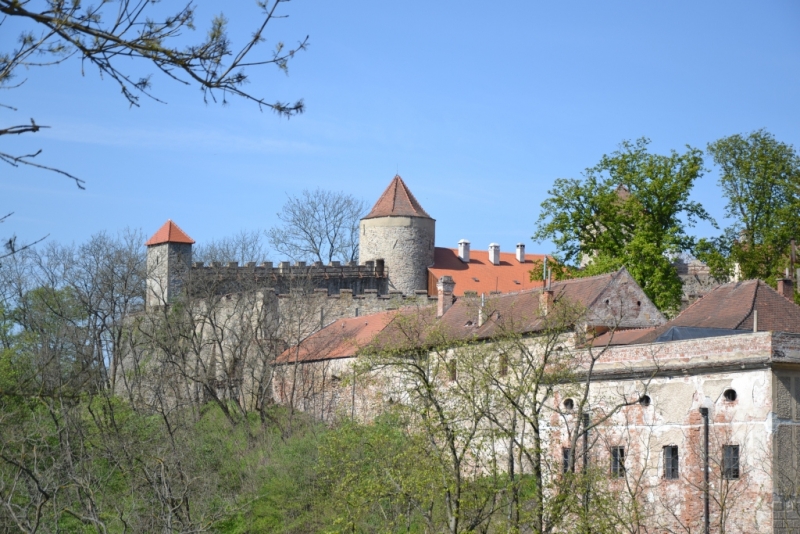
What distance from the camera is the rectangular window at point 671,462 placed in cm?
2317

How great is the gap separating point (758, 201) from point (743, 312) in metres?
16.0

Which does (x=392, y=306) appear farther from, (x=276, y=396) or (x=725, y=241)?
(x=725, y=241)

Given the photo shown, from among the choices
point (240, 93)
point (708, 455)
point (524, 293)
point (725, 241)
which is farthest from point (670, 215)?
point (240, 93)

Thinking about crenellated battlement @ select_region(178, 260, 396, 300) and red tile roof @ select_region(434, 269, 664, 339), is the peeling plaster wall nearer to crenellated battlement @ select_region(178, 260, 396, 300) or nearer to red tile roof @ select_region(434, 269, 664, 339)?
red tile roof @ select_region(434, 269, 664, 339)

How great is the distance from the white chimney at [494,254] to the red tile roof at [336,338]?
14364mm

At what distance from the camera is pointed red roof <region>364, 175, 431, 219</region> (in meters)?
51.2

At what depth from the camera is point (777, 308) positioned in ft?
89.2

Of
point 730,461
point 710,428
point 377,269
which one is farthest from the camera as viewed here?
point 377,269

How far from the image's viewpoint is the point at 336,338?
4019cm

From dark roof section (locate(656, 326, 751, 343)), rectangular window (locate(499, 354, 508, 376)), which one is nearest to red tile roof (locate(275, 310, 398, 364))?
dark roof section (locate(656, 326, 751, 343))

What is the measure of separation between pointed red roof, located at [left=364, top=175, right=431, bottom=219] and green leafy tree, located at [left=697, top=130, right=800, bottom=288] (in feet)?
45.5

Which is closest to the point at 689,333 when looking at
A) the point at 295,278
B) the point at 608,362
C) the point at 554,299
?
the point at 608,362

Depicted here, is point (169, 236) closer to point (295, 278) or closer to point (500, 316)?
point (295, 278)

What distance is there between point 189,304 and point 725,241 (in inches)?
762
